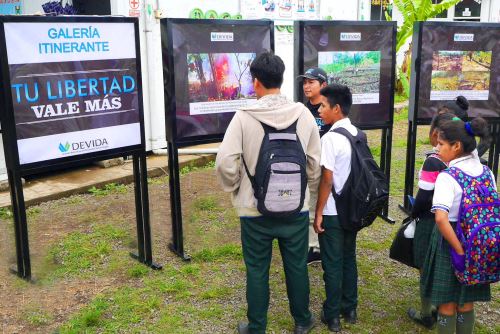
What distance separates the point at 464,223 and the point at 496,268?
0.31 metres

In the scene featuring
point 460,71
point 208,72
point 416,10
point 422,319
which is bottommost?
point 422,319

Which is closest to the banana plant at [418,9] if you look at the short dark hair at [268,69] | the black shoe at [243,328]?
the short dark hair at [268,69]

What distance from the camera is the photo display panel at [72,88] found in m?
3.76

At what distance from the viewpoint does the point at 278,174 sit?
3.15 m

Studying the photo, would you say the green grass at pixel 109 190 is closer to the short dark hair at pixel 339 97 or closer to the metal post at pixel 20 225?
the metal post at pixel 20 225

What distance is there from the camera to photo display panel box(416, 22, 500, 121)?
564cm

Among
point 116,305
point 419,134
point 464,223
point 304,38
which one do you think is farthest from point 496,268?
point 419,134

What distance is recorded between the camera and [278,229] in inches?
130

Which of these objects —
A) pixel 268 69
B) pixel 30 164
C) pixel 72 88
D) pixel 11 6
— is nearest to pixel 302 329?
pixel 268 69

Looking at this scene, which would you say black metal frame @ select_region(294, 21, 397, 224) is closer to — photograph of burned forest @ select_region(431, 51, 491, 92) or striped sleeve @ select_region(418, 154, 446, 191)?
photograph of burned forest @ select_region(431, 51, 491, 92)

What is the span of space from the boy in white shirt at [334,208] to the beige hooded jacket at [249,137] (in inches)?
6.4

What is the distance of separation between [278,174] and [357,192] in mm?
592

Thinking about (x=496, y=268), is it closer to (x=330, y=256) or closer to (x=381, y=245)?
(x=330, y=256)

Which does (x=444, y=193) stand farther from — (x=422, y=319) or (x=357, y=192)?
(x=422, y=319)
